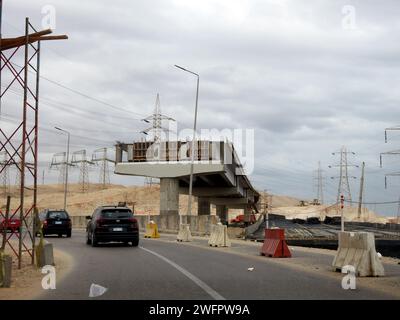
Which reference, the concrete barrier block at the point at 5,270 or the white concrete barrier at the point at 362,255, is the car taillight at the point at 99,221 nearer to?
the white concrete barrier at the point at 362,255

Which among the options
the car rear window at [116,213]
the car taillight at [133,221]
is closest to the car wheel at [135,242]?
the car taillight at [133,221]

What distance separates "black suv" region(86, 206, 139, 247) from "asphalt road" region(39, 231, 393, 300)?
7.20 m

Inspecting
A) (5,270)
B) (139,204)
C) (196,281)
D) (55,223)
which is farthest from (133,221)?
(139,204)

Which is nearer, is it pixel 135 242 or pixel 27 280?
pixel 27 280

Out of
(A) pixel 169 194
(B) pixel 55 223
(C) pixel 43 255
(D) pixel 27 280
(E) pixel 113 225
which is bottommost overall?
(D) pixel 27 280

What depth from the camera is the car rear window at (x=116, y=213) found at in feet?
86.2

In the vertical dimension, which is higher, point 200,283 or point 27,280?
point 200,283

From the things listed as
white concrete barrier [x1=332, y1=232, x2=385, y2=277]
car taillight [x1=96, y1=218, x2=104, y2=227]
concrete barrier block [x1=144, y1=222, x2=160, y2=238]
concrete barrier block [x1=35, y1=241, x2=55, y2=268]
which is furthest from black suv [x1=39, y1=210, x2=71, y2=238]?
white concrete barrier [x1=332, y1=232, x2=385, y2=277]

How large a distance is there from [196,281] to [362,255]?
455cm

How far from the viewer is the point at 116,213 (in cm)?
2647

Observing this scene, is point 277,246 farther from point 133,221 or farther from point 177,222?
point 177,222

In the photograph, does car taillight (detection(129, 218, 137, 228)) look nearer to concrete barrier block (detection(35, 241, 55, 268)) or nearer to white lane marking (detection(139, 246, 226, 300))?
white lane marking (detection(139, 246, 226, 300))

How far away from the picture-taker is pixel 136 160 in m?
62.7

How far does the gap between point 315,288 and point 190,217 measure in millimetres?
32450
